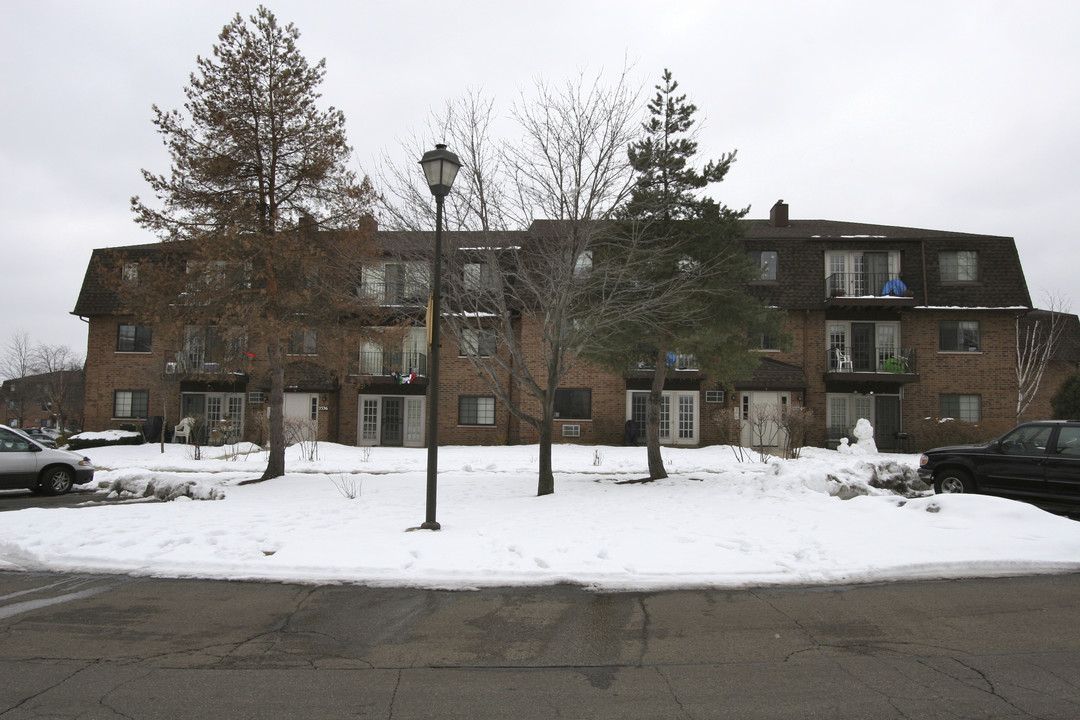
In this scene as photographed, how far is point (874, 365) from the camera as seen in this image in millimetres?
26172

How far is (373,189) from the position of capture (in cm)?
1284

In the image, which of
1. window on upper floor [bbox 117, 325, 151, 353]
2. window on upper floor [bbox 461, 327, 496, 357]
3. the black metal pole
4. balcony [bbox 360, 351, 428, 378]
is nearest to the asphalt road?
the black metal pole

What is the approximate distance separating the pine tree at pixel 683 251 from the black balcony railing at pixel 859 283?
14491 millimetres

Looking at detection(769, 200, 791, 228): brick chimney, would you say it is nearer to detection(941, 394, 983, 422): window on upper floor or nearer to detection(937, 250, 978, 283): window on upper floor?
detection(937, 250, 978, 283): window on upper floor

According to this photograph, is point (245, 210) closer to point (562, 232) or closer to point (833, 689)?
point (562, 232)

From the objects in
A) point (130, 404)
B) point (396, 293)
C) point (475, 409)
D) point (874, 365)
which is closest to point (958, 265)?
point (874, 365)

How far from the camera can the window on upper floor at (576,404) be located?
2636 centimetres

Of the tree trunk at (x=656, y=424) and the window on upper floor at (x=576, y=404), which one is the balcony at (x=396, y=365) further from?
the tree trunk at (x=656, y=424)

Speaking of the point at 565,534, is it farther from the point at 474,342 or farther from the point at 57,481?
the point at 57,481

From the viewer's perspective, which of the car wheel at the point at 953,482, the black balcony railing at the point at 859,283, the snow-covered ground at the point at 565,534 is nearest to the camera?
the snow-covered ground at the point at 565,534

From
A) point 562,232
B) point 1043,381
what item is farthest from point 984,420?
point 562,232

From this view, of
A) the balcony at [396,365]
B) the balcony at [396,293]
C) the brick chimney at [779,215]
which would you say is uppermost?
the brick chimney at [779,215]

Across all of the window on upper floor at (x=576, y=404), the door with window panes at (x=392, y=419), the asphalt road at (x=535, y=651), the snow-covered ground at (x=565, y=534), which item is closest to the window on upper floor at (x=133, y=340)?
the door with window panes at (x=392, y=419)

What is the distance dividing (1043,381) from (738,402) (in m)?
13.0
